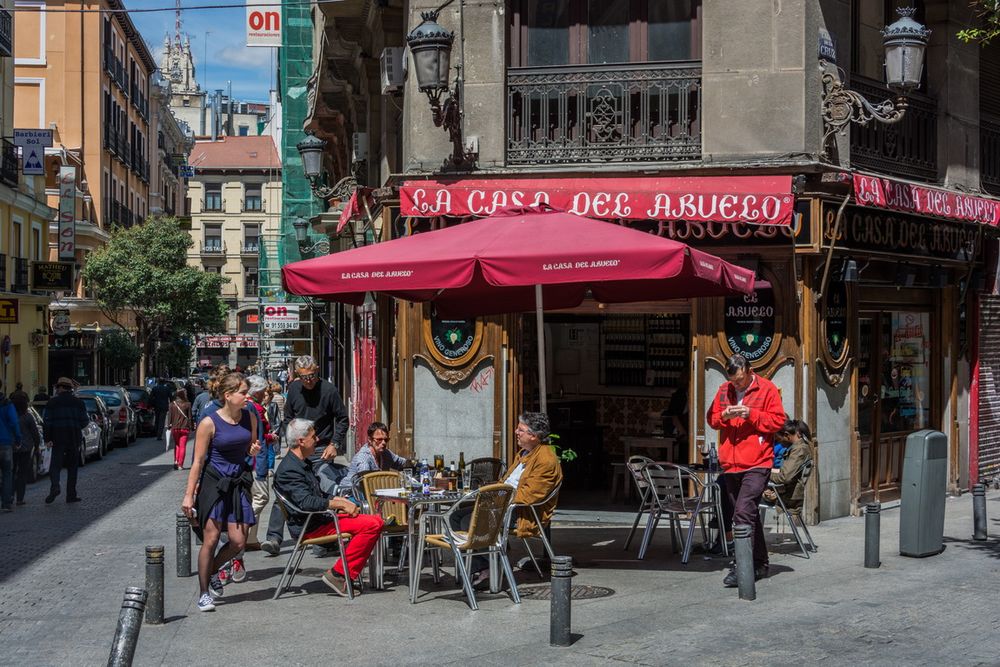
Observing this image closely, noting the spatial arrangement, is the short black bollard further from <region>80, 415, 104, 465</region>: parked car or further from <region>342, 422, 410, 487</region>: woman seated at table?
<region>80, 415, 104, 465</region>: parked car

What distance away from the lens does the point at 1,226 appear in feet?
120

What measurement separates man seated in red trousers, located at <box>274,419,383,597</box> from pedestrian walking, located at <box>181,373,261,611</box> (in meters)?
0.33

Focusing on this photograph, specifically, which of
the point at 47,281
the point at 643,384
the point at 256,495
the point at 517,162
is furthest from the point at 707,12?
the point at 47,281

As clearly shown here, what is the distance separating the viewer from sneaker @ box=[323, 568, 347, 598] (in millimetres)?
9695

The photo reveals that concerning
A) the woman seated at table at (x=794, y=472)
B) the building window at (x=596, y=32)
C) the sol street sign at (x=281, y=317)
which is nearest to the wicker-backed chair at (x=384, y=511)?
the woman seated at table at (x=794, y=472)

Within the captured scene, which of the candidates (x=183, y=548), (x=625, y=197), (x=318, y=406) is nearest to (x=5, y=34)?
(x=318, y=406)

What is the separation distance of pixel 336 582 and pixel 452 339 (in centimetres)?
499

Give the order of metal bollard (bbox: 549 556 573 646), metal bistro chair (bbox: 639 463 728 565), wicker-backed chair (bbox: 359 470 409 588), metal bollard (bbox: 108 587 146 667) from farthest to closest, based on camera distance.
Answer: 1. metal bistro chair (bbox: 639 463 728 565)
2. wicker-backed chair (bbox: 359 470 409 588)
3. metal bollard (bbox: 549 556 573 646)
4. metal bollard (bbox: 108 587 146 667)

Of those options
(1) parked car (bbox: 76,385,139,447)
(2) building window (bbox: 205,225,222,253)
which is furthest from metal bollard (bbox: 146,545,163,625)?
(2) building window (bbox: 205,225,222,253)

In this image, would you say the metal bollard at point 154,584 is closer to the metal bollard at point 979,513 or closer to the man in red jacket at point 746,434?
the man in red jacket at point 746,434

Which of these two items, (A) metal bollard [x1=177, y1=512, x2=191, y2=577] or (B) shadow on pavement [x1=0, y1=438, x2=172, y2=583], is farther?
(B) shadow on pavement [x1=0, y1=438, x2=172, y2=583]

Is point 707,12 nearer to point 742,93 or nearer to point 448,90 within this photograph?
point 742,93

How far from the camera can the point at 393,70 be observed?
15938 mm

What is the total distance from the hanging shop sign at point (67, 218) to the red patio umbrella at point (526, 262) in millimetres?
34201
